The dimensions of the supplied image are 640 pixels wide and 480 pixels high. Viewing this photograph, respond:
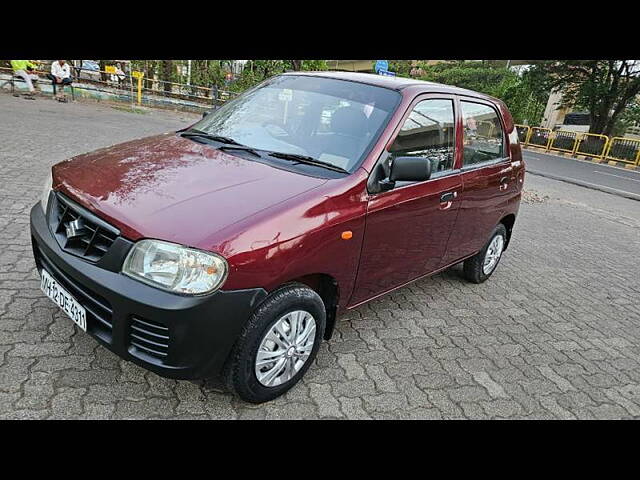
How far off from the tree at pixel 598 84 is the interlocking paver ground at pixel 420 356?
2662 cm

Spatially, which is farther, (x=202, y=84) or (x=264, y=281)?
(x=202, y=84)

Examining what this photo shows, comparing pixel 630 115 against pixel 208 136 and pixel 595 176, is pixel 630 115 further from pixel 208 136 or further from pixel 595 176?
pixel 208 136

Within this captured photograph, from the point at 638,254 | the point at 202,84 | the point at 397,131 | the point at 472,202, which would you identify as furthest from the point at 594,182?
the point at 202,84

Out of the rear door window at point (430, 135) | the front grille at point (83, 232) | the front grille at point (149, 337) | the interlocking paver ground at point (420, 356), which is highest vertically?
the rear door window at point (430, 135)

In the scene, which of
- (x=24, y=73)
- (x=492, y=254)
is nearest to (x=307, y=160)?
(x=492, y=254)

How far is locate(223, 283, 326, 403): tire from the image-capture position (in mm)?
2266

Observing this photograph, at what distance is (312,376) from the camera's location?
2865 mm

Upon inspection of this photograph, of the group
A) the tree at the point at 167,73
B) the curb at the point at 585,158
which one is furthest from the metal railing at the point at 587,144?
the tree at the point at 167,73

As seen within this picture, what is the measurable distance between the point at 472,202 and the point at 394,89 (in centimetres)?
122

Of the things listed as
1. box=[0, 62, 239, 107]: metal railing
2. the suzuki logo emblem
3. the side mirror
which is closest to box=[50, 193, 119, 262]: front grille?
the suzuki logo emblem

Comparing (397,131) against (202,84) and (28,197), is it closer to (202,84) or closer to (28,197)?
(28,197)

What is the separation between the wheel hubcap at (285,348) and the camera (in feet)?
7.87

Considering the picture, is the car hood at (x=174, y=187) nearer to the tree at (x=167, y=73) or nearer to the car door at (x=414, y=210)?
the car door at (x=414, y=210)

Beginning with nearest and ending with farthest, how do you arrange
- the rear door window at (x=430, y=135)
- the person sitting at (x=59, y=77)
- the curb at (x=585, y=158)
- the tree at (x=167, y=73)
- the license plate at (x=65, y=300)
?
the license plate at (x=65, y=300)
the rear door window at (x=430, y=135)
the person sitting at (x=59, y=77)
the tree at (x=167, y=73)
the curb at (x=585, y=158)
